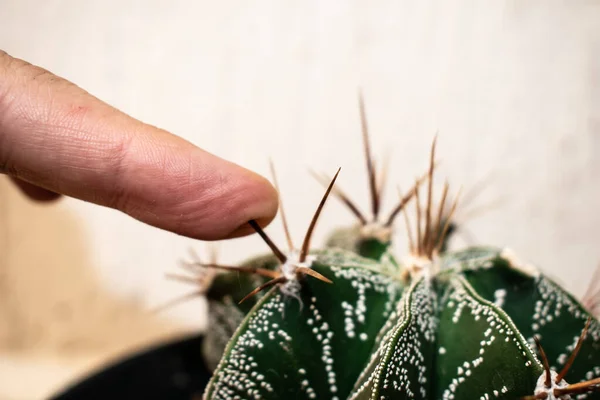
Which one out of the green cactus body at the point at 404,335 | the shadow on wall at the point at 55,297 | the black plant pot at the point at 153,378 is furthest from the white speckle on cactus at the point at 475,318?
→ the shadow on wall at the point at 55,297

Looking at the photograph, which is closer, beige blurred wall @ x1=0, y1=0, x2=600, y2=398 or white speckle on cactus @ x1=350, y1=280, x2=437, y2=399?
white speckle on cactus @ x1=350, y1=280, x2=437, y2=399

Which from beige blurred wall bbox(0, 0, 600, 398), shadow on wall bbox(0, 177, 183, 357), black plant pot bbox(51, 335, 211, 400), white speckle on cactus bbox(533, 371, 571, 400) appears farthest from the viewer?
shadow on wall bbox(0, 177, 183, 357)

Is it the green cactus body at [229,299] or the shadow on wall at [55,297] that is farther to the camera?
the shadow on wall at [55,297]

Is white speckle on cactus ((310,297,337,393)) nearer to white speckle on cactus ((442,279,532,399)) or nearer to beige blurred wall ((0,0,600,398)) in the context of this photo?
white speckle on cactus ((442,279,532,399))

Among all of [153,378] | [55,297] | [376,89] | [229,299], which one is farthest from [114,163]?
[55,297]

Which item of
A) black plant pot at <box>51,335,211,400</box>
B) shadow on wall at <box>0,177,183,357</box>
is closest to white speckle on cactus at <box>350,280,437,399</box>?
black plant pot at <box>51,335,211,400</box>

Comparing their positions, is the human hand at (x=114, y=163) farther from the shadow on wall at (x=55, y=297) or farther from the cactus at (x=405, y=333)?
the shadow on wall at (x=55, y=297)

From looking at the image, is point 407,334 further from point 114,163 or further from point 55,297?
point 55,297

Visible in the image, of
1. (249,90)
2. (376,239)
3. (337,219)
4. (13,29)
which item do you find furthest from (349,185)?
(13,29)

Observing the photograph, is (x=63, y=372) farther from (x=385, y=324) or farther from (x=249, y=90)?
(x=385, y=324)
